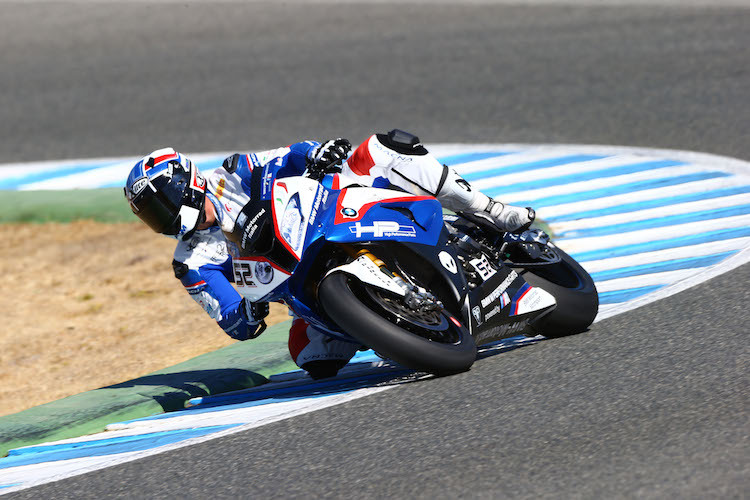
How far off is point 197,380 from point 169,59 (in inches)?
404

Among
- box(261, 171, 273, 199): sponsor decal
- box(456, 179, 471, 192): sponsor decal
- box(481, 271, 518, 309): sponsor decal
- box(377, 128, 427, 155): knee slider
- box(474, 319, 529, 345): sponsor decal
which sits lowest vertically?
box(474, 319, 529, 345): sponsor decal

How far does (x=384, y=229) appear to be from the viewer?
17.3 feet

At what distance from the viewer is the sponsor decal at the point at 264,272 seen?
534cm

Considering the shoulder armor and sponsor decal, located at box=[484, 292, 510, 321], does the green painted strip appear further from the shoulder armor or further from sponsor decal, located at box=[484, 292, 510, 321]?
sponsor decal, located at box=[484, 292, 510, 321]

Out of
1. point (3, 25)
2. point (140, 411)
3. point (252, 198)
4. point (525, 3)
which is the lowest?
point (140, 411)

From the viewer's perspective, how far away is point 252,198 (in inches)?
215

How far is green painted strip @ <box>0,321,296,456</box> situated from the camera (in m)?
5.65

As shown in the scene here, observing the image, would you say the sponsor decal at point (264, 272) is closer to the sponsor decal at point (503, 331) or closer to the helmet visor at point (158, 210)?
the helmet visor at point (158, 210)

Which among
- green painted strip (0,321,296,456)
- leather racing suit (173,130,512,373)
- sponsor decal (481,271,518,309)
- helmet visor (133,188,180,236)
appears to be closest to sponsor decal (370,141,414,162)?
leather racing suit (173,130,512,373)

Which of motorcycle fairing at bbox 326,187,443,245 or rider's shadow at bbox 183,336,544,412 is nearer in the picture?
motorcycle fairing at bbox 326,187,443,245

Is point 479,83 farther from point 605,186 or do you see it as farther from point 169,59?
point 169,59

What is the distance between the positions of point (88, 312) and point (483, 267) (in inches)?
162

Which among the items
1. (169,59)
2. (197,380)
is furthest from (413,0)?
(197,380)

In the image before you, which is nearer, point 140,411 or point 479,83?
point 140,411
